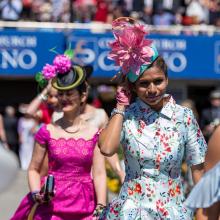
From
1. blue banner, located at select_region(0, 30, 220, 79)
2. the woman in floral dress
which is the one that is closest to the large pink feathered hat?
the woman in floral dress

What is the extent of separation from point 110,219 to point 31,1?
17863 mm

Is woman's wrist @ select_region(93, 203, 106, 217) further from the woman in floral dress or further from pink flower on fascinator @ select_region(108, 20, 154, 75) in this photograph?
pink flower on fascinator @ select_region(108, 20, 154, 75)

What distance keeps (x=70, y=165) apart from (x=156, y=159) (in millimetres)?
1531


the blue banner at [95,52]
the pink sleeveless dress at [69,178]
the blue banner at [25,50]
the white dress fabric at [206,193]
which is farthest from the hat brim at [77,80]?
the blue banner at [25,50]

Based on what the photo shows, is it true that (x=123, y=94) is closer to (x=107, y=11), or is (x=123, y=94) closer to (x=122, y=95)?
(x=122, y=95)

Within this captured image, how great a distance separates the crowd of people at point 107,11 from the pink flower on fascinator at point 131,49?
1658 centimetres

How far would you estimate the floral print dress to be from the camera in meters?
5.77

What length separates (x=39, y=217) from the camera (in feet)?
23.6

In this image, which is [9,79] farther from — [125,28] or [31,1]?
[125,28]

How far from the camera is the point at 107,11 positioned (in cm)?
2319

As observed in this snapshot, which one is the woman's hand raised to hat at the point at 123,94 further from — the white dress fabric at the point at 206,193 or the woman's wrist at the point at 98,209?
the white dress fabric at the point at 206,193

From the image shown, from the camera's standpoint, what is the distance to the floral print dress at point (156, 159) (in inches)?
227

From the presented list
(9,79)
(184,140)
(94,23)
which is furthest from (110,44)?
(9,79)

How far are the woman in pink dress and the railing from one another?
47.8 ft
